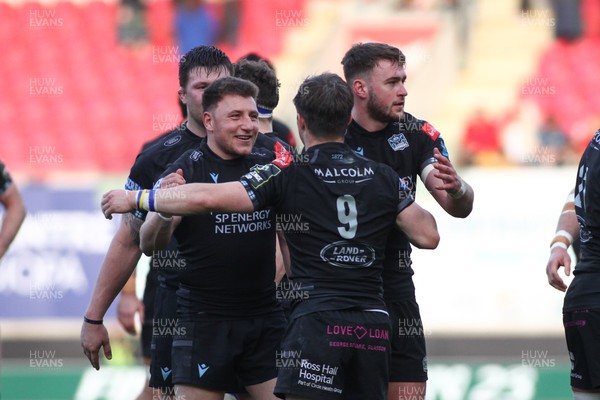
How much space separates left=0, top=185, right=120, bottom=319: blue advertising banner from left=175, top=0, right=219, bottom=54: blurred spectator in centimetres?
477

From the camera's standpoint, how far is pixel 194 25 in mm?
16016

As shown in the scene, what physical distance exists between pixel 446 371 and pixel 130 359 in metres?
3.31

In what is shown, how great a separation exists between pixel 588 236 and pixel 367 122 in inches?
51.6

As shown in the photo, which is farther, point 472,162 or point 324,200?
point 472,162

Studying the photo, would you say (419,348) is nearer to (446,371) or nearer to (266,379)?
(266,379)

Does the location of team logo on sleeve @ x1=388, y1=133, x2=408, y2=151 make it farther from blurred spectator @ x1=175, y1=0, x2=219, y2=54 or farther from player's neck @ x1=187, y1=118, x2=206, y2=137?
blurred spectator @ x1=175, y1=0, x2=219, y2=54

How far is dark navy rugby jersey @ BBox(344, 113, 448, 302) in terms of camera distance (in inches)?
229

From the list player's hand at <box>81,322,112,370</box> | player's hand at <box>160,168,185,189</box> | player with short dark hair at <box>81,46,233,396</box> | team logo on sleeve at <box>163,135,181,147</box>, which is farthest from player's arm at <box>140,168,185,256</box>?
player's hand at <box>81,322,112,370</box>

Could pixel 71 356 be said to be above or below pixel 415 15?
below

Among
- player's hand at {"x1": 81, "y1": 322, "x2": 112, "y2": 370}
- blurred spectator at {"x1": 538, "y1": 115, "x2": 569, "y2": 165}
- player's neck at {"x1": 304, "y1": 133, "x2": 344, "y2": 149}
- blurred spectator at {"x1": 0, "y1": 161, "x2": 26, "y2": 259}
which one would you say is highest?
blurred spectator at {"x1": 538, "y1": 115, "x2": 569, "y2": 165}

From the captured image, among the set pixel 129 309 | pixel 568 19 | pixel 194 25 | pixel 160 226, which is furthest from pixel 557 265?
pixel 568 19

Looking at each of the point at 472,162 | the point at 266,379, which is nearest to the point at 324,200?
the point at 266,379

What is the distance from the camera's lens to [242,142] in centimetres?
548

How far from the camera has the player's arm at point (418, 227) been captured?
197 inches
